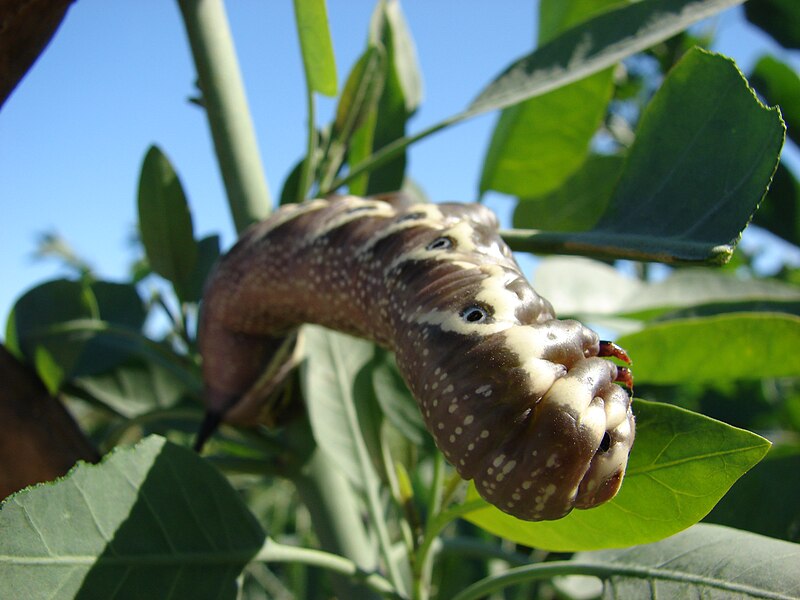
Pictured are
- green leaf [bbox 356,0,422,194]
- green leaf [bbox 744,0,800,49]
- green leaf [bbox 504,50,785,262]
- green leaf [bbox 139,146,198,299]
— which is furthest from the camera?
green leaf [bbox 744,0,800,49]

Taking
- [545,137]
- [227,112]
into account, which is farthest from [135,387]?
[545,137]

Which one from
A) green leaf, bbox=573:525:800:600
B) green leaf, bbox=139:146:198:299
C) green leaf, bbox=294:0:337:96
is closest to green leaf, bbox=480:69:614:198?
green leaf, bbox=294:0:337:96

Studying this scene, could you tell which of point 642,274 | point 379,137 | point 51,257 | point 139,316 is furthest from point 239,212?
point 51,257

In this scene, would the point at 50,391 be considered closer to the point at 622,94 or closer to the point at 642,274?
the point at 642,274

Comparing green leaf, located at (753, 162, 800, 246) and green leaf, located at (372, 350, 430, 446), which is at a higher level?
green leaf, located at (372, 350, 430, 446)

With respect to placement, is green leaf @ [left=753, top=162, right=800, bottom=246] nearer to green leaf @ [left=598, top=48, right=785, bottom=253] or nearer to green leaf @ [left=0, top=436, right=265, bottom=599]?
green leaf @ [left=598, top=48, right=785, bottom=253]

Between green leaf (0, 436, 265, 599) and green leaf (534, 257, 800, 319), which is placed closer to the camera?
green leaf (0, 436, 265, 599)

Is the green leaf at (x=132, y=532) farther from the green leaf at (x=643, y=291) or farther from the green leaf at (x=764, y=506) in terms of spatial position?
the green leaf at (x=643, y=291)
